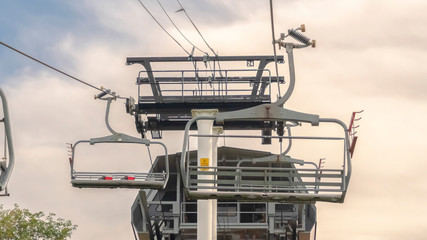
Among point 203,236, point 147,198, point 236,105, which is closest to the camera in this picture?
point 203,236

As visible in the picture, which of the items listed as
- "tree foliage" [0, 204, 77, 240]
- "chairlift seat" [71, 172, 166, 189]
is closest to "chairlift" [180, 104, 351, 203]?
"chairlift seat" [71, 172, 166, 189]

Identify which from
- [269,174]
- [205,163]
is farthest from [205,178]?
[269,174]

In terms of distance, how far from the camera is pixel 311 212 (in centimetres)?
3152

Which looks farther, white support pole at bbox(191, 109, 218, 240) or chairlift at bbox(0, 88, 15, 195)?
white support pole at bbox(191, 109, 218, 240)

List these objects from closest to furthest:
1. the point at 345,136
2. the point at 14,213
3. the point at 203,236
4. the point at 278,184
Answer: the point at 345,136 → the point at 278,184 → the point at 203,236 → the point at 14,213

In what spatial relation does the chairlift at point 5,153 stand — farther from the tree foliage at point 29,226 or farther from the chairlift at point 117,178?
the tree foliage at point 29,226

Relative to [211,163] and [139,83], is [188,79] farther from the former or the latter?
[211,163]

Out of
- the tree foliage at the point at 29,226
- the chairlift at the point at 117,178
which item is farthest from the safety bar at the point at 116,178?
the tree foliage at the point at 29,226

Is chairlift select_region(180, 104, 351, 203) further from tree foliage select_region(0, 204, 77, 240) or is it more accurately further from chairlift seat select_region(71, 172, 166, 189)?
tree foliage select_region(0, 204, 77, 240)

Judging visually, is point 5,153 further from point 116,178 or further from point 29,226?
point 29,226

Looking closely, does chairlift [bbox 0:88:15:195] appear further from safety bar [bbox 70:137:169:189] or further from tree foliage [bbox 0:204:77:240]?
tree foliage [bbox 0:204:77:240]

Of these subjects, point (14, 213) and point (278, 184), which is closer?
point (278, 184)

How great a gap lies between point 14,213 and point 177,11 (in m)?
19.6

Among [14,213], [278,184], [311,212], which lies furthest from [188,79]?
[14,213]
